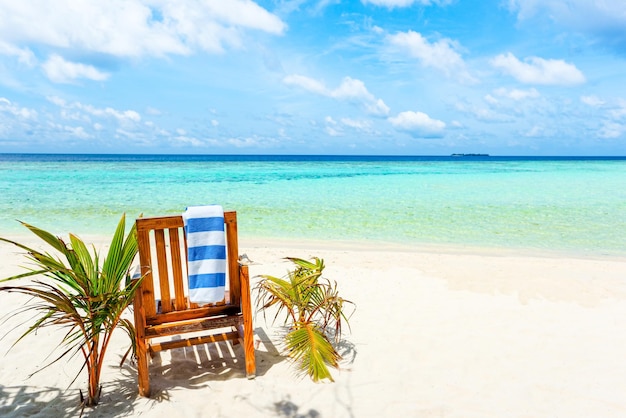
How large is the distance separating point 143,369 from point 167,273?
2.48ft

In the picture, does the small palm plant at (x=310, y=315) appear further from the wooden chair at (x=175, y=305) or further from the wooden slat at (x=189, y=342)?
the wooden slat at (x=189, y=342)

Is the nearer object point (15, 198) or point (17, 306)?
point (17, 306)

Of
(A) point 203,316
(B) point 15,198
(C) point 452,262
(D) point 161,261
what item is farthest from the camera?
(B) point 15,198

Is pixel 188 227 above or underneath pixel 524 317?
above

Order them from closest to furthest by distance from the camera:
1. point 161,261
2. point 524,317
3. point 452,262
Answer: point 161,261 → point 524,317 → point 452,262

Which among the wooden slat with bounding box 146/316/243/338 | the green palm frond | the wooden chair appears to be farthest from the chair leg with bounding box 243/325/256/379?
the green palm frond

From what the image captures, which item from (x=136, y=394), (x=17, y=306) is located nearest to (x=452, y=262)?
(x=136, y=394)

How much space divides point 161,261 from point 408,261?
498 cm

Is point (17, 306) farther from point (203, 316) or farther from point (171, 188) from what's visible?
point (171, 188)

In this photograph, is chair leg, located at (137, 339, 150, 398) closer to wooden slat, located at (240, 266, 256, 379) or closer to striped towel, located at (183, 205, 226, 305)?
striped towel, located at (183, 205, 226, 305)

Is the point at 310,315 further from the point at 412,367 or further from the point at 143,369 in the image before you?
the point at 143,369

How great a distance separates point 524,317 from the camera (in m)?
4.48

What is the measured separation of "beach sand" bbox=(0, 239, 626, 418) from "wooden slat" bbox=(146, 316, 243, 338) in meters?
0.45

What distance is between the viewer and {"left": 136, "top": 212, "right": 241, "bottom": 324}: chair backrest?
9.48 feet
